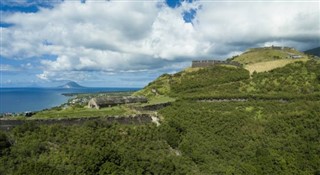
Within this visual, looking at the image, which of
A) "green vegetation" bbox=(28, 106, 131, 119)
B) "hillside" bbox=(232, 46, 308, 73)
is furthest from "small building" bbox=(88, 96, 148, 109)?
"hillside" bbox=(232, 46, 308, 73)

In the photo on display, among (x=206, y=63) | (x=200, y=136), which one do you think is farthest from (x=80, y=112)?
(x=206, y=63)

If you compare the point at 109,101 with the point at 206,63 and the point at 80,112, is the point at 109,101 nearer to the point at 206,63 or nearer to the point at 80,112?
the point at 80,112

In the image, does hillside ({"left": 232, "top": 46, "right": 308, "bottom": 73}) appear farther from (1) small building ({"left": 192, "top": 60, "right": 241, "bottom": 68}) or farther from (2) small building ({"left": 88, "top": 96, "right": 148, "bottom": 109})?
(2) small building ({"left": 88, "top": 96, "right": 148, "bottom": 109})

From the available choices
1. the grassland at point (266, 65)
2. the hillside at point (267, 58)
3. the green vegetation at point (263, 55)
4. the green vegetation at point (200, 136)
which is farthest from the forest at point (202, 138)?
the green vegetation at point (263, 55)

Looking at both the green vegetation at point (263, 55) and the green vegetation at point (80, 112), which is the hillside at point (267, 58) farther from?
the green vegetation at point (80, 112)

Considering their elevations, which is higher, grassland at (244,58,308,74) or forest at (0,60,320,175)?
grassland at (244,58,308,74)

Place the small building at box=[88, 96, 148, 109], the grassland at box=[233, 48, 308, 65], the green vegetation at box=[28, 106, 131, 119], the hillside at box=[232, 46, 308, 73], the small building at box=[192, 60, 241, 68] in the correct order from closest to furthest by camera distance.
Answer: the green vegetation at box=[28, 106, 131, 119] < the small building at box=[88, 96, 148, 109] < the hillside at box=[232, 46, 308, 73] < the small building at box=[192, 60, 241, 68] < the grassland at box=[233, 48, 308, 65]
